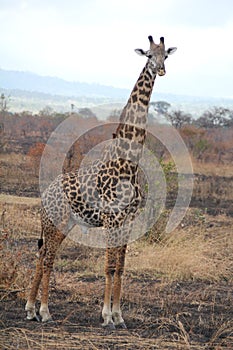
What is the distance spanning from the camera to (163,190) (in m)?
11.3

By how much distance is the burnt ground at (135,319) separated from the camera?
5105mm

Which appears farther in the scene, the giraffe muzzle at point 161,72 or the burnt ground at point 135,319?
the giraffe muzzle at point 161,72

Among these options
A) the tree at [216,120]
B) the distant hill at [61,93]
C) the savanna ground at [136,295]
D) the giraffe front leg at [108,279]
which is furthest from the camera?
the distant hill at [61,93]

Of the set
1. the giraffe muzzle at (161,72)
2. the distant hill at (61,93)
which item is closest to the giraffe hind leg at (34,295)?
the giraffe muzzle at (161,72)

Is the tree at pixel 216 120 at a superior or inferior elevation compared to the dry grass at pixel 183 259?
superior

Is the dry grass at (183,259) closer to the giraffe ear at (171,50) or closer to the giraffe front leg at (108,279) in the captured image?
the giraffe front leg at (108,279)

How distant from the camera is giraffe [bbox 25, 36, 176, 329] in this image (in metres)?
5.85

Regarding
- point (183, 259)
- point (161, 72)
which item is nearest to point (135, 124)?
point (161, 72)

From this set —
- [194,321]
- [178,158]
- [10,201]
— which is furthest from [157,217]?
[178,158]

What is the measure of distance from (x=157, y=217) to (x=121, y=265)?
13.8ft

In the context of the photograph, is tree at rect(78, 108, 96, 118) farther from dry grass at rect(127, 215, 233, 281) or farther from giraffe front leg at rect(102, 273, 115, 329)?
giraffe front leg at rect(102, 273, 115, 329)

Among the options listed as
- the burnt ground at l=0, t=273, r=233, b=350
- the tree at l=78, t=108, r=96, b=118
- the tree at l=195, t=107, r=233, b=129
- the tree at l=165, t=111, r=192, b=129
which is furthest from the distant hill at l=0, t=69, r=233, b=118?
the burnt ground at l=0, t=273, r=233, b=350

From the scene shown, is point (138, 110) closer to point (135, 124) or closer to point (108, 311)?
point (135, 124)

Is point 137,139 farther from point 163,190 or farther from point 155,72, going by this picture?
point 163,190
